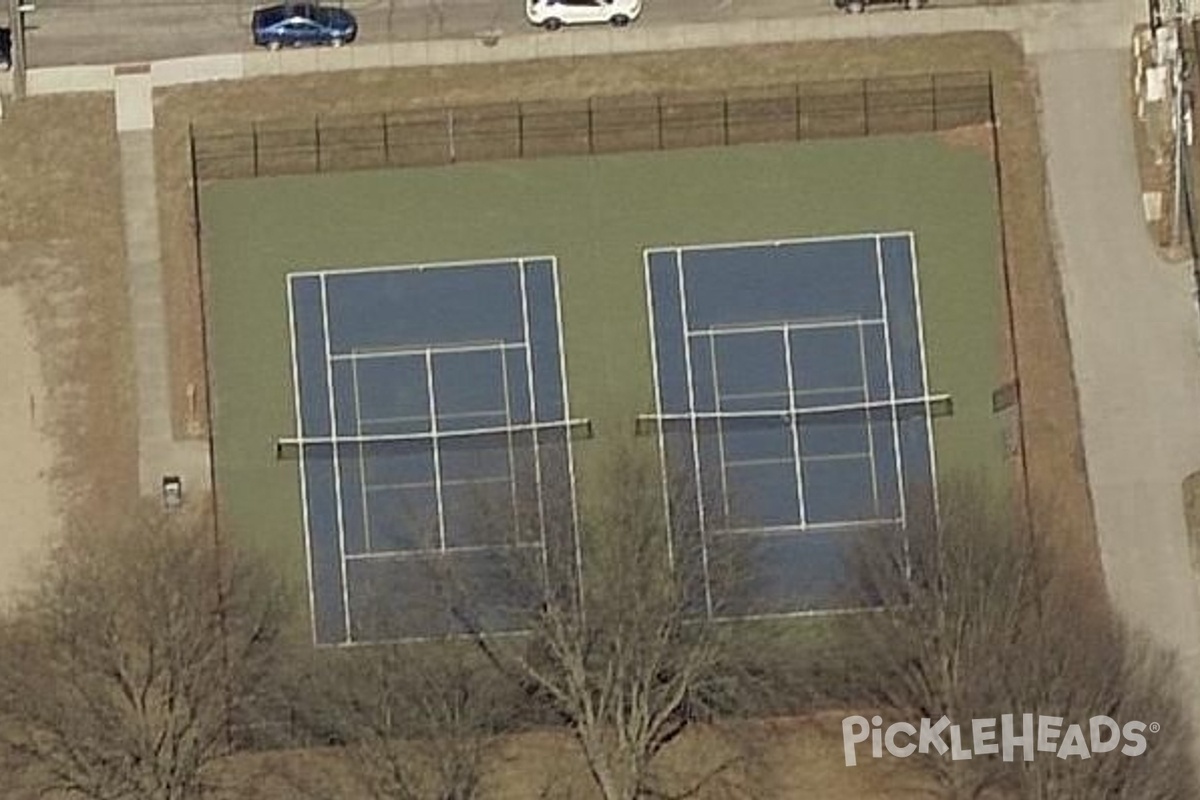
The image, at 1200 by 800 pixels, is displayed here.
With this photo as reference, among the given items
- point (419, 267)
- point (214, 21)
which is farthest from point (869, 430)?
point (214, 21)

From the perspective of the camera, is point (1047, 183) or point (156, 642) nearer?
point (156, 642)

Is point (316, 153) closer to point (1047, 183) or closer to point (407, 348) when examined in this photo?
point (407, 348)

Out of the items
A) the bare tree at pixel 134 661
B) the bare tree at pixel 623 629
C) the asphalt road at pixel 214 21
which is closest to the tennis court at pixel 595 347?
the bare tree at pixel 623 629

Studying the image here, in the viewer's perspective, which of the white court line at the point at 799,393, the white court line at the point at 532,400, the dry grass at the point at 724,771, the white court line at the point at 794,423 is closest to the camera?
the dry grass at the point at 724,771

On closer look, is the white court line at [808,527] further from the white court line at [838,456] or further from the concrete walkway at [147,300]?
the concrete walkway at [147,300]

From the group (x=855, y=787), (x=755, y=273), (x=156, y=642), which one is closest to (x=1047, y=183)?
(x=755, y=273)
